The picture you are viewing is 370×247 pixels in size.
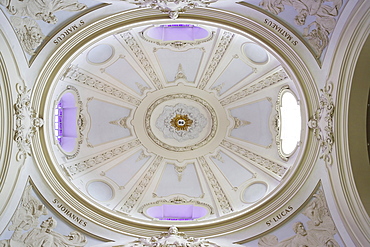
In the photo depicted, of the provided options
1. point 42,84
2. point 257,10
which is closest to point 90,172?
point 42,84

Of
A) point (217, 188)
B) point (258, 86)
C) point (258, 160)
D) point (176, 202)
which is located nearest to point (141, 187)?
point (176, 202)

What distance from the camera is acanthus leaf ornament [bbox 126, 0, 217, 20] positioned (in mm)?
9500

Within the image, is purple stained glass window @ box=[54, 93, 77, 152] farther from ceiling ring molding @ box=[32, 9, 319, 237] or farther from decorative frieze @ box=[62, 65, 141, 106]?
ceiling ring molding @ box=[32, 9, 319, 237]

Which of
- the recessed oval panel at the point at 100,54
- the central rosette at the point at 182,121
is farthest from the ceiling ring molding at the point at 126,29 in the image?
the central rosette at the point at 182,121

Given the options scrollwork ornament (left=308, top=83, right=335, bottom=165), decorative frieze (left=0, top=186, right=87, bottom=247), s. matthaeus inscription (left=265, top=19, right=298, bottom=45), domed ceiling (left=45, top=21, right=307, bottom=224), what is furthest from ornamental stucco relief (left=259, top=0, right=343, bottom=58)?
decorative frieze (left=0, top=186, right=87, bottom=247)

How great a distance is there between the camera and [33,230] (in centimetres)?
1069

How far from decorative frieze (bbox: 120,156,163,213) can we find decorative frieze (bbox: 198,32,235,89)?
374 centimetres

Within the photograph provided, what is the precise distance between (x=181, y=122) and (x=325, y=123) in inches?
293

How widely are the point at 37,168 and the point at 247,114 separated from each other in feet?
27.4

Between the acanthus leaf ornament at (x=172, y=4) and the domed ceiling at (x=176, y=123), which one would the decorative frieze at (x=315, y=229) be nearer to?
the domed ceiling at (x=176, y=123)

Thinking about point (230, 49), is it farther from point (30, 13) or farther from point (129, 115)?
point (30, 13)

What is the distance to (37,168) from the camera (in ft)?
35.9

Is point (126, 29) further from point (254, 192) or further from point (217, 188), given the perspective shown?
point (254, 192)

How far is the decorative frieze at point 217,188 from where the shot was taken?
13.8 meters
